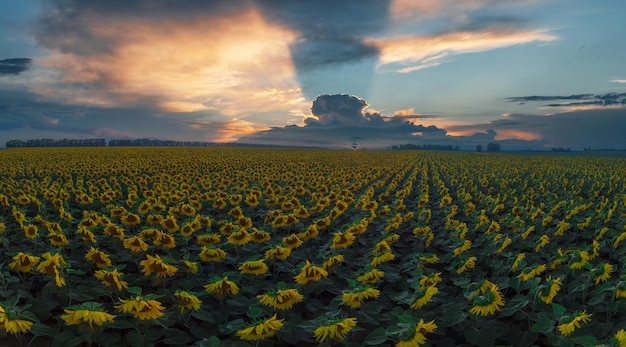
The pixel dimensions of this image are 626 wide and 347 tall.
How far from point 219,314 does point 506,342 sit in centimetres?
318

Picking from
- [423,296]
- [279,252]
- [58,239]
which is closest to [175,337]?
[279,252]

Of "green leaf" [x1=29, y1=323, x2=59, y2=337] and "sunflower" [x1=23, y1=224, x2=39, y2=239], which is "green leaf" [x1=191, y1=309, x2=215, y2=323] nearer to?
"green leaf" [x1=29, y1=323, x2=59, y2=337]

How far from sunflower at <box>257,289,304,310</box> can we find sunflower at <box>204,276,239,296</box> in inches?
20.6

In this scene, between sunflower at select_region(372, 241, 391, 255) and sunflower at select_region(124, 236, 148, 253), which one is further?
sunflower at select_region(372, 241, 391, 255)

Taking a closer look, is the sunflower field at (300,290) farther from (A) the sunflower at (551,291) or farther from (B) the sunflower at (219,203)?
(B) the sunflower at (219,203)

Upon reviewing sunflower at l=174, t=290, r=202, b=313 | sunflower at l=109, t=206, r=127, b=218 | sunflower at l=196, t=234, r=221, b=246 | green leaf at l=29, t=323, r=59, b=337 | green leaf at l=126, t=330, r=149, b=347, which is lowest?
green leaf at l=126, t=330, r=149, b=347

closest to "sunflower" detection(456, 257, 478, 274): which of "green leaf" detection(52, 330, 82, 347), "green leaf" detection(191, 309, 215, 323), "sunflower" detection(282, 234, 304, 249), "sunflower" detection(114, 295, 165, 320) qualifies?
"sunflower" detection(282, 234, 304, 249)

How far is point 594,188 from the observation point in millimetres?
19969

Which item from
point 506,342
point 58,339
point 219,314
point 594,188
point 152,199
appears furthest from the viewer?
point 594,188

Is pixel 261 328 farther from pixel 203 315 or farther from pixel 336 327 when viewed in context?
pixel 203 315

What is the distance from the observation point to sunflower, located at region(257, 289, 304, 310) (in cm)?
411

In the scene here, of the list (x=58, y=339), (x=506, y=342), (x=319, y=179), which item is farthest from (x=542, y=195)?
(x=58, y=339)

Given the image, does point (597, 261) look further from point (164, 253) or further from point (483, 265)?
point (164, 253)

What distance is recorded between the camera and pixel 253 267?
17.3 feet
